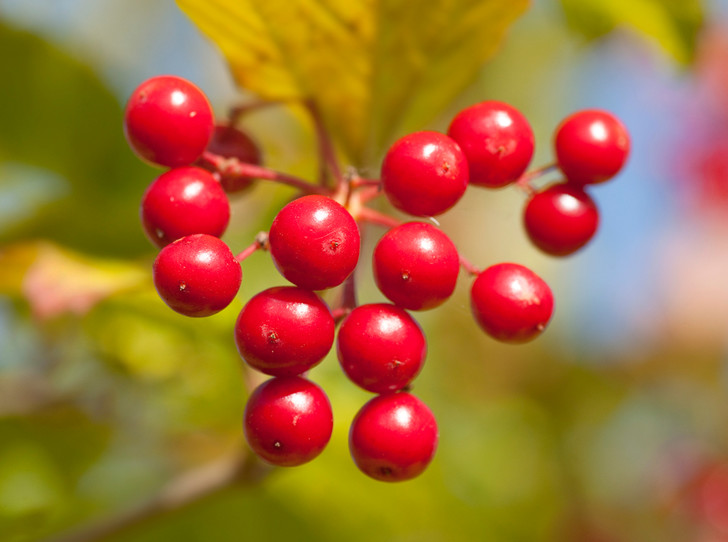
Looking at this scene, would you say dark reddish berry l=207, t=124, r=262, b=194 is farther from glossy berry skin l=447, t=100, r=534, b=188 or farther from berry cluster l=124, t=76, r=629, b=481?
glossy berry skin l=447, t=100, r=534, b=188

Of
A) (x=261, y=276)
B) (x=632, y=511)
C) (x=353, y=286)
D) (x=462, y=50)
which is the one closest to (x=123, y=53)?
(x=261, y=276)

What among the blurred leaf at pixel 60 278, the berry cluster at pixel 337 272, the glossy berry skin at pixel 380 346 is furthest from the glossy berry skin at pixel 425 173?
the blurred leaf at pixel 60 278

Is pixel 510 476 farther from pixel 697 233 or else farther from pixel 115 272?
pixel 697 233

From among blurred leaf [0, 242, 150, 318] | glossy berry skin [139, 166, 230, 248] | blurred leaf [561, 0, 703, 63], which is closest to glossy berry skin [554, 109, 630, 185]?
blurred leaf [561, 0, 703, 63]

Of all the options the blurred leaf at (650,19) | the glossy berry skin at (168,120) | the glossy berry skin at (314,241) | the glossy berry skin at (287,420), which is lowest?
the glossy berry skin at (287,420)

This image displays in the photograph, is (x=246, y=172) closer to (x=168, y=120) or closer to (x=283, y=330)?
(x=168, y=120)

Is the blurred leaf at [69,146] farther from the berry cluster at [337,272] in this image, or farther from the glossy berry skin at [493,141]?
the glossy berry skin at [493,141]
